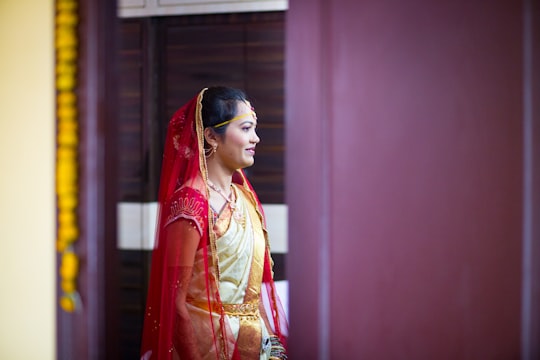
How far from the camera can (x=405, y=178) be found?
1.27 meters

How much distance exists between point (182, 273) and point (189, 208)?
0.21m

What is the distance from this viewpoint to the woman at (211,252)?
1748 mm

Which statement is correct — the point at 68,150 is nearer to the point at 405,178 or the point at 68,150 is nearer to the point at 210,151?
the point at 210,151

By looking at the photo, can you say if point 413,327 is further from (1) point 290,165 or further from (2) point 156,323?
(2) point 156,323

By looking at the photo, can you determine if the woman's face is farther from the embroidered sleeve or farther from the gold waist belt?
the gold waist belt

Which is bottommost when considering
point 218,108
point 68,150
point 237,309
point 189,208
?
point 237,309

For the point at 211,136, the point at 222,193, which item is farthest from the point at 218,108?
the point at 222,193

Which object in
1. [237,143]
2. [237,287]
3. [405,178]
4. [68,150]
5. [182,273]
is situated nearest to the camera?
[405,178]

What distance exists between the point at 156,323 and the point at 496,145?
47.5 inches

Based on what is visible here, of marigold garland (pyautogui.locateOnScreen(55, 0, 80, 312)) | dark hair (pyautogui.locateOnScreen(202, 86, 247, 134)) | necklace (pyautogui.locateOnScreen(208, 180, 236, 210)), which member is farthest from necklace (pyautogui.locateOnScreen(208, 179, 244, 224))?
marigold garland (pyautogui.locateOnScreen(55, 0, 80, 312))

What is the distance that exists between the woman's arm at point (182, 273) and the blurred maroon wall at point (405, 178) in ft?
1.78

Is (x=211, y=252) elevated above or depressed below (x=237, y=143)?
below

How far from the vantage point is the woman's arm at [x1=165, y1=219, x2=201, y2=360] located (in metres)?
1.73

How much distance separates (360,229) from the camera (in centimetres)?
129
